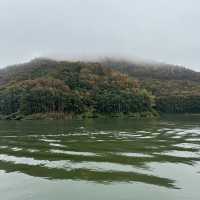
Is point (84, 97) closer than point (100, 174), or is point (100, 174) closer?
point (100, 174)

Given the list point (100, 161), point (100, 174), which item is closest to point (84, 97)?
point (100, 161)

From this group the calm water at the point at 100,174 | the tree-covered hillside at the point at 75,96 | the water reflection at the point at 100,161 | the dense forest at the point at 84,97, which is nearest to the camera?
the calm water at the point at 100,174

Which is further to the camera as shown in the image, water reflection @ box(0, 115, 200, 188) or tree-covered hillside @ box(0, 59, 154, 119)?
tree-covered hillside @ box(0, 59, 154, 119)

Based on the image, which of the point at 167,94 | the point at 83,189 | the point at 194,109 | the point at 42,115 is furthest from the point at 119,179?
the point at 167,94

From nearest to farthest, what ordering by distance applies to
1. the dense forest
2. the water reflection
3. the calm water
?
the calm water
the water reflection
the dense forest

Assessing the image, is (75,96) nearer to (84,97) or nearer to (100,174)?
(84,97)

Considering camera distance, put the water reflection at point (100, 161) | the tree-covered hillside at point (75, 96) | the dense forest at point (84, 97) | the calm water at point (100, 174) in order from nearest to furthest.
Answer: the calm water at point (100, 174) < the water reflection at point (100, 161) < the tree-covered hillside at point (75, 96) < the dense forest at point (84, 97)

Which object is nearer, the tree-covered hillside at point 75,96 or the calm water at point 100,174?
the calm water at point 100,174

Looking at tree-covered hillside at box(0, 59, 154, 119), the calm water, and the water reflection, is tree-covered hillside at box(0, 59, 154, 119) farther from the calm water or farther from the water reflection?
the calm water

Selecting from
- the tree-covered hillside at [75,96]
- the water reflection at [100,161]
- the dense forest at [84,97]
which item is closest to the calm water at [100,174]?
the water reflection at [100,161]

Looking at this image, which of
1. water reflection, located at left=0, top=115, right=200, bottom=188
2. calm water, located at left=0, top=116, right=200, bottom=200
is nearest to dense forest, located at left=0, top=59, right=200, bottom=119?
water reflection, located at left=0, top=115, right=200, bottom=188

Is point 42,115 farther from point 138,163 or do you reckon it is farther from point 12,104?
point 138,163

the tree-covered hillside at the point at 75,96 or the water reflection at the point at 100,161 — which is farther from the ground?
the tree-covered hillside at the point at 75,96

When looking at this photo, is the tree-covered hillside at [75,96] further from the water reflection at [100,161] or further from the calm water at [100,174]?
the calm water at [100,174]
